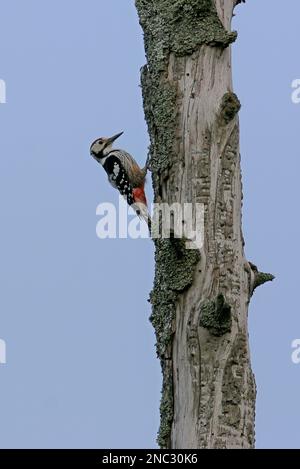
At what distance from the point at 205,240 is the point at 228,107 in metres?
0.73

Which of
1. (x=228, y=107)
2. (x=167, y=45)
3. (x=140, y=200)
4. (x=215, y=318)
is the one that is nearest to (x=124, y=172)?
(x=140, y=200)

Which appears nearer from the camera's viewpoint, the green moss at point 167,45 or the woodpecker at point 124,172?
the green moss at point 167,45

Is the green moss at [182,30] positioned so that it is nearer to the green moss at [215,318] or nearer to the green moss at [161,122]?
the green moss at [161,122]

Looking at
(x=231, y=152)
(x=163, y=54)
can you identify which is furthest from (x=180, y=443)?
(x=163, y=54)

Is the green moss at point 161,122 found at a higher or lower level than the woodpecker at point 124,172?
lower

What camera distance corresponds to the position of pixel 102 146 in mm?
10680

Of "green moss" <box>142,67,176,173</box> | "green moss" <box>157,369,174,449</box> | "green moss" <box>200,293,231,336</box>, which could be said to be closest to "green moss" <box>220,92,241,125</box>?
"green moss" <box>142,67,176,173</box>

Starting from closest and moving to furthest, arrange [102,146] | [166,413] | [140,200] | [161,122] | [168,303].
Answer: [166,413], [168,303], [161,122], [140,200], [102,146]

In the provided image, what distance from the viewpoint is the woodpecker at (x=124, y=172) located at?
1015 cm

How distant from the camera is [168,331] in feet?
20.3

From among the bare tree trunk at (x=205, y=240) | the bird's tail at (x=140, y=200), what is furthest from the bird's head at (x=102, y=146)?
the bare tree trunk at (x=205, y=240)

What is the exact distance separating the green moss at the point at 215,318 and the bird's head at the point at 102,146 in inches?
187

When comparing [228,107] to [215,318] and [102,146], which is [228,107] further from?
[102,146]

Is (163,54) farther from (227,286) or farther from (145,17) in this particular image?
(227,286)
